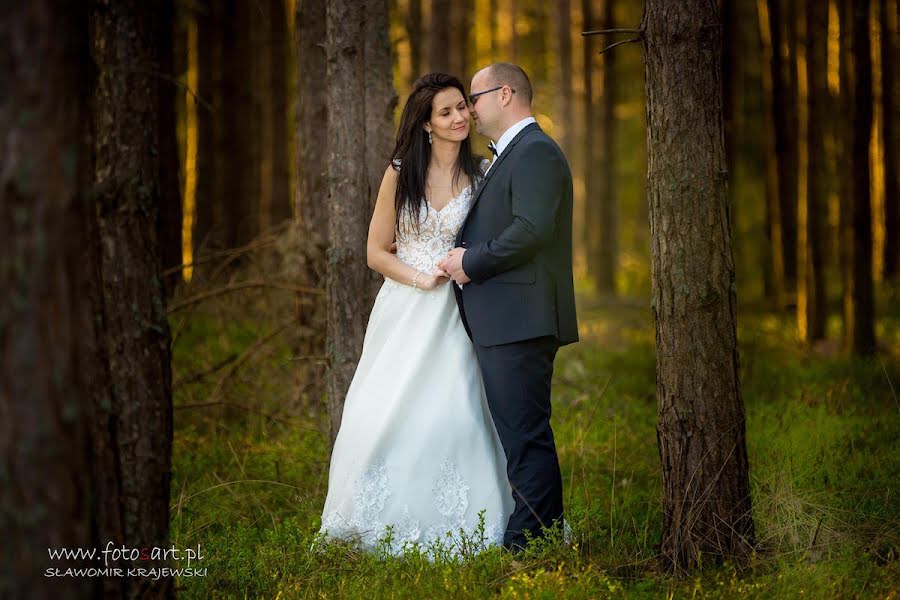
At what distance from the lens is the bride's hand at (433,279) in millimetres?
4918

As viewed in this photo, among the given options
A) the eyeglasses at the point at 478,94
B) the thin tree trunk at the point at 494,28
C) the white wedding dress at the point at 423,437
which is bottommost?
the white wedding dress at the point at 423,437

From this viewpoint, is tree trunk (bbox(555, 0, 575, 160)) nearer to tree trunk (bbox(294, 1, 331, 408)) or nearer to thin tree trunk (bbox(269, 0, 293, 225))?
thin tree trunk (bbox(269, 0, 293, 225))

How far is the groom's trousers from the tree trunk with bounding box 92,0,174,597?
5.59 ft

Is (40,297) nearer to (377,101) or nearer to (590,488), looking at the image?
(377,101)

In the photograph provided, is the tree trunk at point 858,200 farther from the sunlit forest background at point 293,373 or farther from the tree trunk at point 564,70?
the tree trunk at point 564,70

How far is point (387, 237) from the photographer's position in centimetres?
511

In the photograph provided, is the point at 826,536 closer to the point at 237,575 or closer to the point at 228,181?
the point at 237,575

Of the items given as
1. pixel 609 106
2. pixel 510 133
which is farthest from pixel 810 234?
pixel 510 133

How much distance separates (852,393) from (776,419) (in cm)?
121

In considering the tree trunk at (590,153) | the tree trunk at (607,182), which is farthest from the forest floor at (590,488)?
the tree trunk at (590,153)

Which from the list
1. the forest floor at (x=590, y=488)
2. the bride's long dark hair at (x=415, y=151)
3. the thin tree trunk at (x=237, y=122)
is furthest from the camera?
the thin tree trunk at (x=237, y=122)

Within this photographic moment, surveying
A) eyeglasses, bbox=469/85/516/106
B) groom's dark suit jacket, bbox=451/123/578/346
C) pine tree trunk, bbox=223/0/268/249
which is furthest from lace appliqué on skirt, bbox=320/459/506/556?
pine tree trunk, bbox=223/0/268/249

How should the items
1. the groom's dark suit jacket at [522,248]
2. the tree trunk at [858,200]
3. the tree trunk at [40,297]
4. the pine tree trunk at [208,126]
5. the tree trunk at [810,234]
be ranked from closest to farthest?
the tree trunk at [40,297] → the groom's dark suit jacket at [522,248] → the tree trunk at [858,200] → the tree trunk at [810,234] → the pine tree trunk at [208,126]

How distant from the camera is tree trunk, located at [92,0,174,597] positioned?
3781 mm
